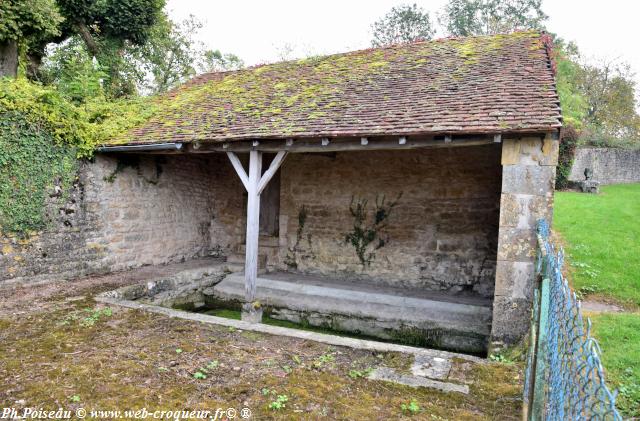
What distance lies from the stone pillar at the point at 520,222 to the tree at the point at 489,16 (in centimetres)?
2205

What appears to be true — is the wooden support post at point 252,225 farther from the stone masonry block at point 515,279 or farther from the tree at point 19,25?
the tree at point 19,25

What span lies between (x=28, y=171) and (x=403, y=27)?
1039 inches

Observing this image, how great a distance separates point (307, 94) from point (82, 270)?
15.7 feet

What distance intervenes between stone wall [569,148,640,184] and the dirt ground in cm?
1885

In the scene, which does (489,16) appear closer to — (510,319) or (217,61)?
(217,61)

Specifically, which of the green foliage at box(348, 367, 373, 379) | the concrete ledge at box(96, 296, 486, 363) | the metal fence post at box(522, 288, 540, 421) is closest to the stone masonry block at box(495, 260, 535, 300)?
the concrete ledge at box(96, 296, 486, 363)

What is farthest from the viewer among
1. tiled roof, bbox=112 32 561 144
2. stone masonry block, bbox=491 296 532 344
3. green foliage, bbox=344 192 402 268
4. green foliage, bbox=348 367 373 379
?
green foliage, bbox=344 192 402 268

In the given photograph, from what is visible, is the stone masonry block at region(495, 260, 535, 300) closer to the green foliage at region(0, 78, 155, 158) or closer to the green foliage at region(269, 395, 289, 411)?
the green foliage at region(269, 395, 289, 411)

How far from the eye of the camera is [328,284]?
757 centimetres

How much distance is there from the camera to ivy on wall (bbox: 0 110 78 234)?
5.59m

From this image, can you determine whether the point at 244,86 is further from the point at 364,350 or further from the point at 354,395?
the point at 354,395

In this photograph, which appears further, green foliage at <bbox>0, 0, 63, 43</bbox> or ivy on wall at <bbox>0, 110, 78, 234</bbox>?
green foliage at <bbox>0, 0, 63, 43</bbox>

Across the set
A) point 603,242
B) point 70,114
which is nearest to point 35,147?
point 70,114

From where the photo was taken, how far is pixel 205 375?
3.54 meters
